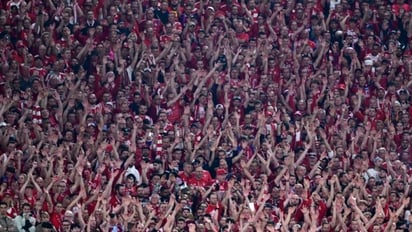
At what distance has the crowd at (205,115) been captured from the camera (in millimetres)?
18859

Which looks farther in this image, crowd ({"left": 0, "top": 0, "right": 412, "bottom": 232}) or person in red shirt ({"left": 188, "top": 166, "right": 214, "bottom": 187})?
person in red shirt ({"left": 188, "top": 166, "right": 214, "bottom": 187})

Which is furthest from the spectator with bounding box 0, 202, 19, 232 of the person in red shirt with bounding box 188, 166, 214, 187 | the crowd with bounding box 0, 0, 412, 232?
the person in red shirt with bounding box 188, 166, 214, 187

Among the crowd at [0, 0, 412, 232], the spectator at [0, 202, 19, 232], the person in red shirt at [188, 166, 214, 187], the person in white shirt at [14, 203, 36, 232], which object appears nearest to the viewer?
the spectator at [0, 202, 19, 232]

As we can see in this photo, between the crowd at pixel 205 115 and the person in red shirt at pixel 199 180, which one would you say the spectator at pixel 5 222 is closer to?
the crowd at pixel 205 115

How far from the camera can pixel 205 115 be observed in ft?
67.9

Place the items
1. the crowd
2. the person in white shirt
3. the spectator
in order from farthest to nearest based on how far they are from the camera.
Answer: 1. the crowd
2. the person in white shirt
3. the spectator

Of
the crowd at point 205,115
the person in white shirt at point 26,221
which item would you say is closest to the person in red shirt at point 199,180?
the crowd at point 205,115

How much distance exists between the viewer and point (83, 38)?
21703 mm

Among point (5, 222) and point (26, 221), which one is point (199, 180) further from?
point (5, 222)

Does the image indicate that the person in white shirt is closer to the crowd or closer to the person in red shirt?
the crowd

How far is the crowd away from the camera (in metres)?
18.9

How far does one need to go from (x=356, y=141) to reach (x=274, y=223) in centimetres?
240

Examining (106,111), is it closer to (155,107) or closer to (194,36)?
(155,107)

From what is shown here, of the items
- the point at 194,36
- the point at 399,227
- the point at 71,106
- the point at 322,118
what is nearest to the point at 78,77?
the point at 71,106
